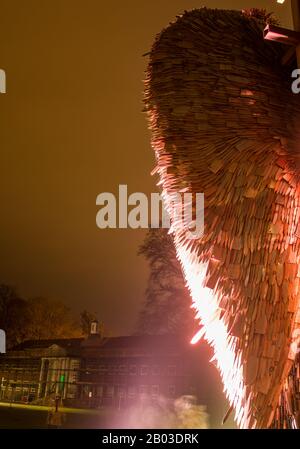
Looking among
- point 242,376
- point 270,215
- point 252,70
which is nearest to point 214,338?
point 242,376

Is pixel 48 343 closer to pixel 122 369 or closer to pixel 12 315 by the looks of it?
pixel 12 315

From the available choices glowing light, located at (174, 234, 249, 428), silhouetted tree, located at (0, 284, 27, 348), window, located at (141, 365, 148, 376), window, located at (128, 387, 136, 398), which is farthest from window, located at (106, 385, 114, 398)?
glowing light, located at (174, 234, 249, 428)

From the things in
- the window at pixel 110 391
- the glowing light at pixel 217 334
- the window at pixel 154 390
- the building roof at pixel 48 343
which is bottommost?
the window at pixel 110 391

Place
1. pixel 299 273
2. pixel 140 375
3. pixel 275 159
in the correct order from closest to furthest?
pixel 299 273, pixel 275 159, pixel 140 375

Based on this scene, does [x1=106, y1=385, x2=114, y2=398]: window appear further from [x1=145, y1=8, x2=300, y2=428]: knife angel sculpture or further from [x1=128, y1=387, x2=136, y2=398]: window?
[x1=145, y1=8, x2=300, y2=428]: knife angel sculpture

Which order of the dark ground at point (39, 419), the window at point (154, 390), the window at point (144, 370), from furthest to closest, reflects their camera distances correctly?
the window at point (144, 370), the window at point (154, 390), the dark ground at point (39, 419)

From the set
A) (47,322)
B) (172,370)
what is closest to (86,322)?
(47,322)

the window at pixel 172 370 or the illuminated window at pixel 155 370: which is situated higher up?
the window at pixel 172 370

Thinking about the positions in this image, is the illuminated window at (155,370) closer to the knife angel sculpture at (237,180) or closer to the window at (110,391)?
the window at (110,391)

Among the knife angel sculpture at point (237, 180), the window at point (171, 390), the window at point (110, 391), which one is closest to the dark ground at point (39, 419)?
the window at point (171, 390)

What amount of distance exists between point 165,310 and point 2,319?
527 inches

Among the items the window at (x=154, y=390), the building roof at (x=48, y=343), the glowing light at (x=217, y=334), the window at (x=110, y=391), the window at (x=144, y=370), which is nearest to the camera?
the glowing light at (x=217, y=334)
